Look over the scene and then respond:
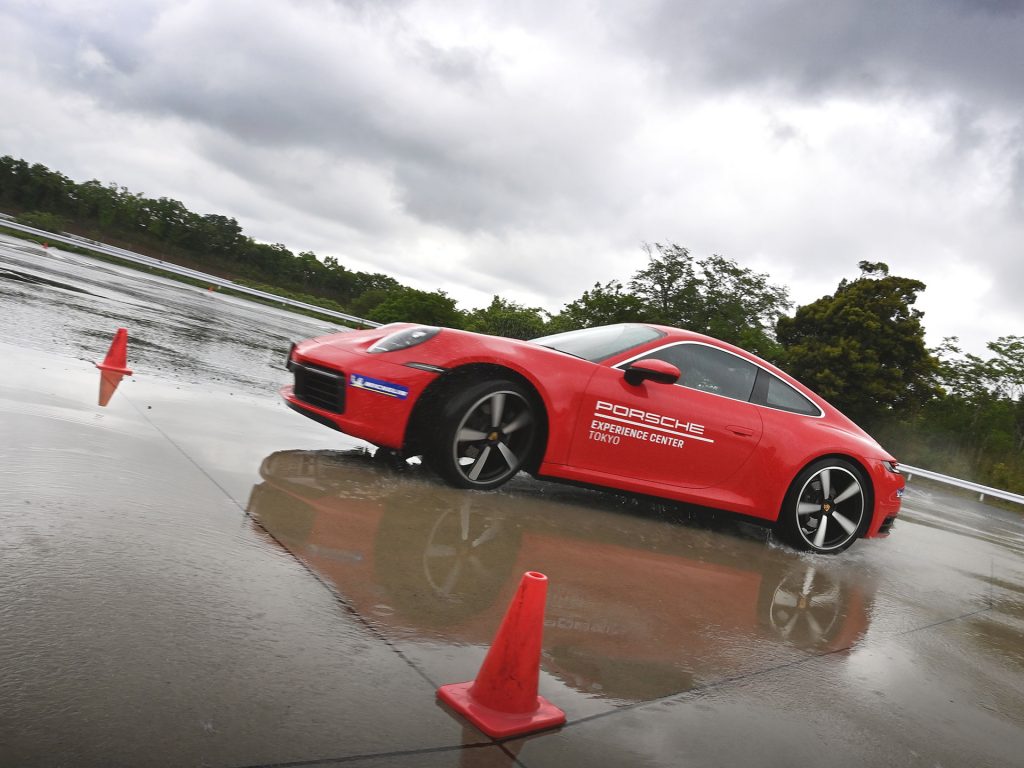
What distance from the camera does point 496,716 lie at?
216 centimetres

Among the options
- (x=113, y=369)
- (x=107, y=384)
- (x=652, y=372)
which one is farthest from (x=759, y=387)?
(x=113, y=369)

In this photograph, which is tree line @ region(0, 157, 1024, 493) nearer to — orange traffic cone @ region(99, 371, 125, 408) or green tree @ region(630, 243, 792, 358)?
green tree @ region(630, 243, 792, 358)

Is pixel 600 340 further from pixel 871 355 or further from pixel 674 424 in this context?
pixel 871 355

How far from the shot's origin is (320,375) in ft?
16.0

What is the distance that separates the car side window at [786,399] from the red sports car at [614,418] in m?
A: 0.01

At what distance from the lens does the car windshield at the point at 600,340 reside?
5312mm

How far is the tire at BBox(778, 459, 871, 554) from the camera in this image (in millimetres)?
5516

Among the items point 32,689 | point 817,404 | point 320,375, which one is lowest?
point 32,689

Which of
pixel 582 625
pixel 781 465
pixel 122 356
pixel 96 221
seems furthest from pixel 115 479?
pixel 96 221

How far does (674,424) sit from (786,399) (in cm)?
110

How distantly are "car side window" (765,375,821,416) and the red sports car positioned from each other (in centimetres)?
1

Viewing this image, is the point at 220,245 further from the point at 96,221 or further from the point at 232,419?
the point at 232,419

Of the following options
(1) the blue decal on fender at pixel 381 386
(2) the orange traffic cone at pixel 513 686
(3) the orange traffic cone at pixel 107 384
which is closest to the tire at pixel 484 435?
(1) the blue decal on fender at pixel 381 386

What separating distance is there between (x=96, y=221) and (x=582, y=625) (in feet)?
160
